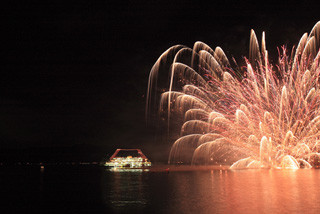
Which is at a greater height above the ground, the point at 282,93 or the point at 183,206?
the point at 282,93

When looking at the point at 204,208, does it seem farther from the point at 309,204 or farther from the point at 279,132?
the point at 279,132

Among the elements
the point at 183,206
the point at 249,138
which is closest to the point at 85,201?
the point at 183,206

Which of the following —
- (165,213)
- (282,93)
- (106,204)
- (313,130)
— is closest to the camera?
(165,213)

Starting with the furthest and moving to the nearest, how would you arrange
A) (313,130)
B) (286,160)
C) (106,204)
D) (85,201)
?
(286,160) → (313,130) → (85,201) → (106,204)

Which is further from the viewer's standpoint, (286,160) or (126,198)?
(286,160)

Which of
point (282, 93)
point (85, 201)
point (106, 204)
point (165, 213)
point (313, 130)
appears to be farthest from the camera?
point (313, 130)

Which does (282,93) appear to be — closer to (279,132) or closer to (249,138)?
(279,132)

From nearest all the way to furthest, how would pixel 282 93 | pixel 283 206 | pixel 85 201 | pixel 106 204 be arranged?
pixel 283 206 → pixel 106 204 → pixel 85 201 → pixel 282 93

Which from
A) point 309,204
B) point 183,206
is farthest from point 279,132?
point 183,206

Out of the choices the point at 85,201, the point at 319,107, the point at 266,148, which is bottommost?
the point at 85,201
